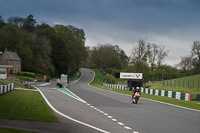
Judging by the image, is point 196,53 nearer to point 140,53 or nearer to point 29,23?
point 140,53

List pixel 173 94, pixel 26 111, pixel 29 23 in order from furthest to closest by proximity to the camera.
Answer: pixel 29 23 < pixel 173 94 < pixel 26 111

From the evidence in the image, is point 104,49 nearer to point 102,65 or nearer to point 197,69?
point 102,65

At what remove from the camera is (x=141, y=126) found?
12031 millimetres

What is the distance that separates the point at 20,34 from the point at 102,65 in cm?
5948

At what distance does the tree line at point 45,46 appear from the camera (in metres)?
98.9

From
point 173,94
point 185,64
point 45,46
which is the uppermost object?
point 45,46

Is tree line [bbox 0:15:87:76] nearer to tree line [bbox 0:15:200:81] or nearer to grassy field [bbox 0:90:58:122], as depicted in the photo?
tree line [bbox 0:15:200:81]

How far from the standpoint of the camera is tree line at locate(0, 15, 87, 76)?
98.9 m

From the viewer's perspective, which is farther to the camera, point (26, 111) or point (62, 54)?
point (62, 54)

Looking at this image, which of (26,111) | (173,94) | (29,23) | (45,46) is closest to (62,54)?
(45,46)

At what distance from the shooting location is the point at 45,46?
10206cm

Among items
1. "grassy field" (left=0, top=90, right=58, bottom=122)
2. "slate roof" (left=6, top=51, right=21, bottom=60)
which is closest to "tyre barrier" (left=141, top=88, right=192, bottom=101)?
"grassy field" (left=0, top=90, right=58, bottom=122)

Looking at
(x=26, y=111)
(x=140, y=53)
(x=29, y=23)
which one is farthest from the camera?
(x=29, y=23)

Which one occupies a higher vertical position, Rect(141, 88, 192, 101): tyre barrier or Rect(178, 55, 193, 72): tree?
Rect(178, 55, 193, 72): tree
